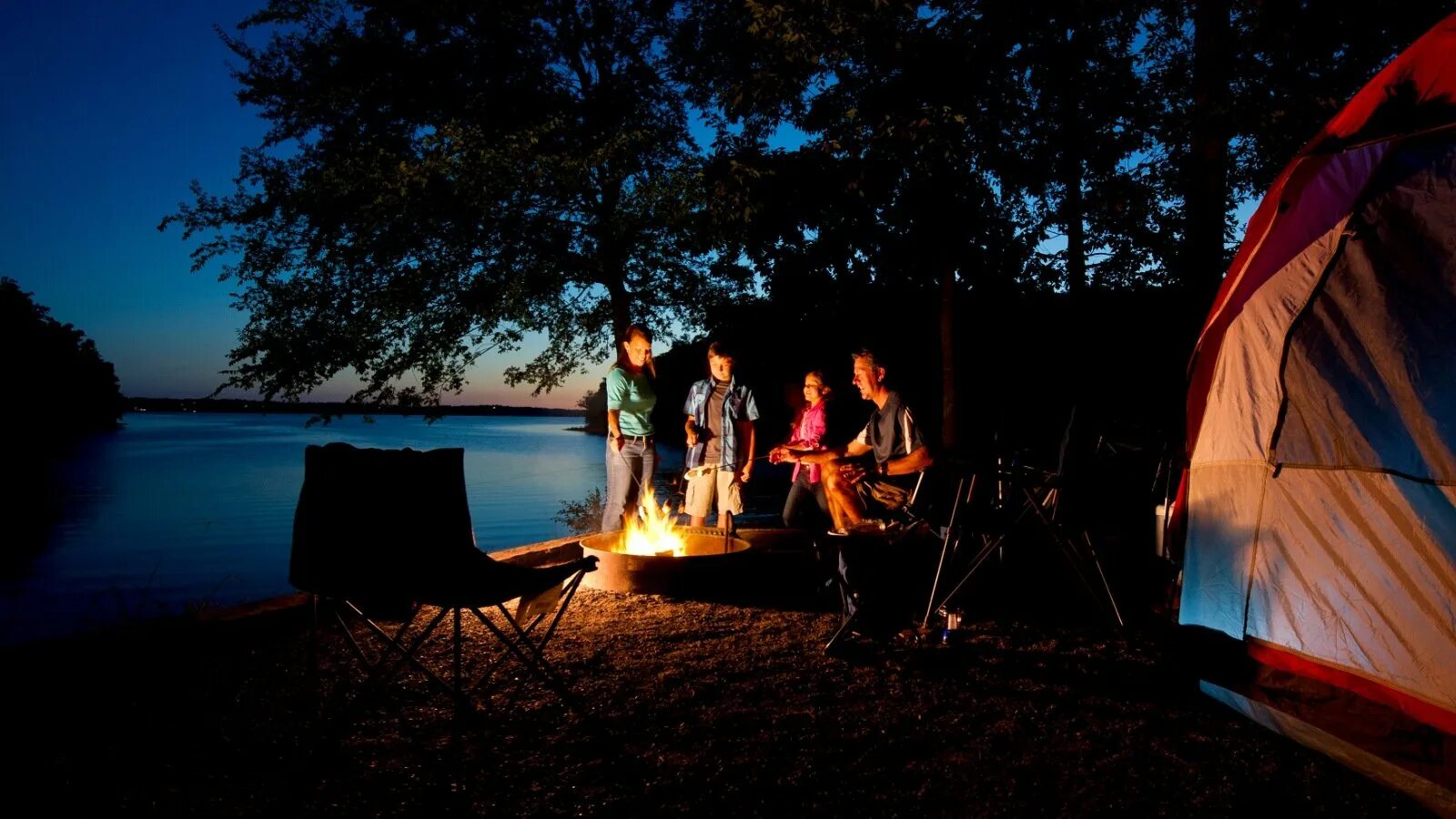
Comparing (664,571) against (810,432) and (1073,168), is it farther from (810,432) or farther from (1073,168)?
(1073,168)

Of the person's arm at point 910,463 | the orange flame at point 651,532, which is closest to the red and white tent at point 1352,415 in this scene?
the person's arm at point 910,463

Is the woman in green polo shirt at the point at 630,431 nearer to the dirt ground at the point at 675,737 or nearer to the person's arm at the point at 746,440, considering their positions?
the person's arm at the point at 746,440

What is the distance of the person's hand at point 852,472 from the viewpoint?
5.31 m

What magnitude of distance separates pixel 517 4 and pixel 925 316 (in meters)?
8.45

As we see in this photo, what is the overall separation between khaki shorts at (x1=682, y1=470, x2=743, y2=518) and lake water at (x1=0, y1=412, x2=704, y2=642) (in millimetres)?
3183

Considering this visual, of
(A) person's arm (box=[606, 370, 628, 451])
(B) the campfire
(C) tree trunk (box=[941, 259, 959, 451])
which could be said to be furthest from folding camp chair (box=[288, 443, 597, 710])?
(C) tree trunk (box=[941, 259, 959, 451])

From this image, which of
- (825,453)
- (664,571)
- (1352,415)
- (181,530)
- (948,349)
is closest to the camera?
(1352,415)

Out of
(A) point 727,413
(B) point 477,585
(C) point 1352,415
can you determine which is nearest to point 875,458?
(A) point 727,413

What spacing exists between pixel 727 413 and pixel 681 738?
327 centimetres

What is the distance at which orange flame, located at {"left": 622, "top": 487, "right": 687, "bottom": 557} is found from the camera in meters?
5.46

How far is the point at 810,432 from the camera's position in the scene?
5.84m

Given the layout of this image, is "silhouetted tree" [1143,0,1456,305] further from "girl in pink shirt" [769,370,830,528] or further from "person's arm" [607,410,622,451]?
"person's arm" [607,410,622,451]

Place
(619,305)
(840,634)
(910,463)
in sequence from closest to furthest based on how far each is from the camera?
A: 1. (840,634)
2. (910,463)
3. (619,305)

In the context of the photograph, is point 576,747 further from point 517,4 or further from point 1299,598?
point 517,4
